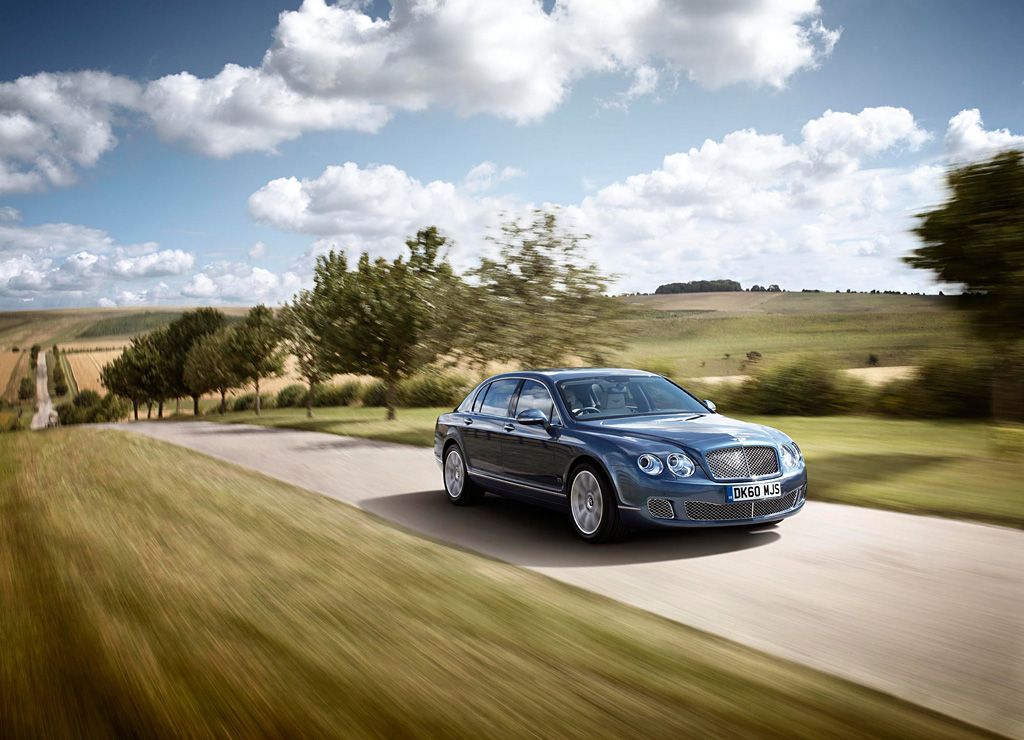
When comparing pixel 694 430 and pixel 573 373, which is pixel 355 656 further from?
pixel 573 373

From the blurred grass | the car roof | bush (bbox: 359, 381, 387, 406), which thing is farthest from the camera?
bush (bbox: 359, 381, 387, 406)

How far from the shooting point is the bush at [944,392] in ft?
72.0

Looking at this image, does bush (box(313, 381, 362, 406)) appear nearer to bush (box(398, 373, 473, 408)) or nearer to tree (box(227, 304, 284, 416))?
tree (box(227, 304, 284, 416))

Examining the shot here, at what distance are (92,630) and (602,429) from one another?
4.37m

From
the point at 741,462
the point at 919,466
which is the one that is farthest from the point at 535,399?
the point at 919,466

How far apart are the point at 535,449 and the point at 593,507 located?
1.08m

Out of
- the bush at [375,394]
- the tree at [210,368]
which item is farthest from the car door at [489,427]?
the tree at [210,368]

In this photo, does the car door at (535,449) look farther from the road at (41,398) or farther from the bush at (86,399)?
the bush at (86,399)

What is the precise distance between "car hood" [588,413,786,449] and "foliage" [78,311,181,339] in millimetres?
149918

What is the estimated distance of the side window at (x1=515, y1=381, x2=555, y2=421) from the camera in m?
8.62

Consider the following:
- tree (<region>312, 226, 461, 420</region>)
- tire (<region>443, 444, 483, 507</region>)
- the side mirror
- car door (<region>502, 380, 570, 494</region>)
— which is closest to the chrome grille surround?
car door (<region>502, 380, 570, 494</region>)

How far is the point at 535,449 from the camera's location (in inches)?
332

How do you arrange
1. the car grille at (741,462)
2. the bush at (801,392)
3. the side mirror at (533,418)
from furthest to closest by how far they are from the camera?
1. the bush at (801,392)
2. the side mirror at (533,418)
3. the car grille at (741,462)

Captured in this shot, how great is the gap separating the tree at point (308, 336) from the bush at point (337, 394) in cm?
695
